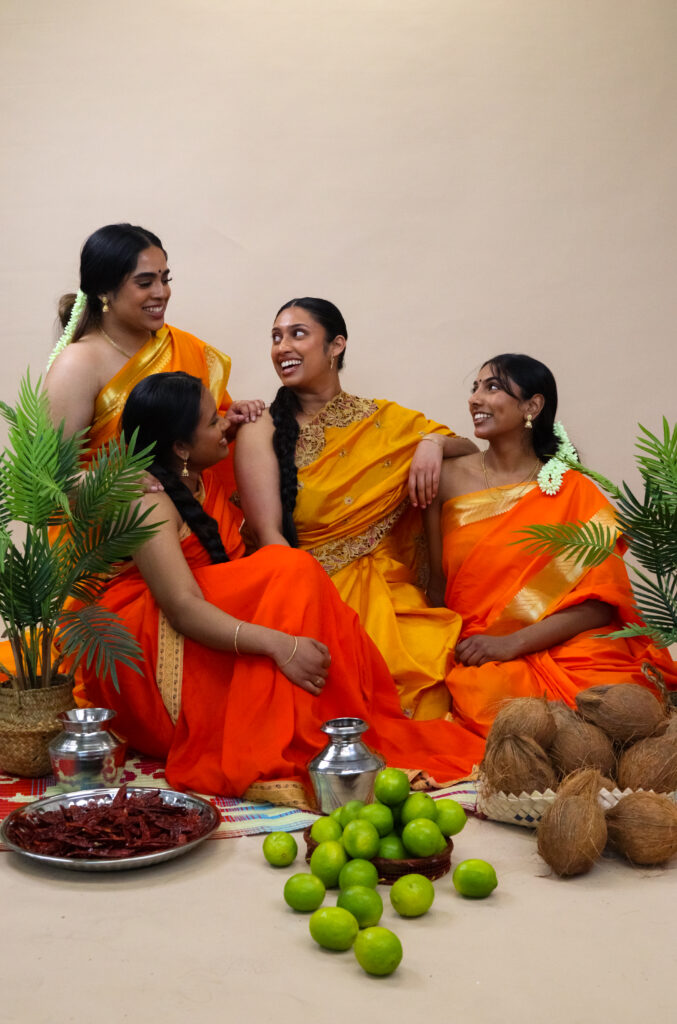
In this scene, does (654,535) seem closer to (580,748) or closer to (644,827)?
(580,748)

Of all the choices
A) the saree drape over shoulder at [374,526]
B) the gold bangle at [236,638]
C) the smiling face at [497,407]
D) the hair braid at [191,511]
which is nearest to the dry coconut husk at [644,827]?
the gold bangle at [236,638]

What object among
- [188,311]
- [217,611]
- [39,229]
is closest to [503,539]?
[217,611]

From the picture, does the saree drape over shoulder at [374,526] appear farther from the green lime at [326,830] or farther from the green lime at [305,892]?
the green lime at [305,892]

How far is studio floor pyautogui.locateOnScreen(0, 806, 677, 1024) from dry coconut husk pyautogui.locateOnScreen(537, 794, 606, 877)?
6cm

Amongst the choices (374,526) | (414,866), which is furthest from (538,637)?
(414,866)

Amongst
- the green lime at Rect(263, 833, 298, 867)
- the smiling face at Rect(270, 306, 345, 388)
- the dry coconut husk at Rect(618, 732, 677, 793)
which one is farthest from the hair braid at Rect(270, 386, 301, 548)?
the dry coconut husk at Rect(618, 732, 677, 793)

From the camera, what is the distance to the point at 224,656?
3.20 meters

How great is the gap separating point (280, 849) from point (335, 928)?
1.56ft

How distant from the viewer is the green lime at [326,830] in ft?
8.07

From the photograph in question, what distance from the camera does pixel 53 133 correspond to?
16.8 feet

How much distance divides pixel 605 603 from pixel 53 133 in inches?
135

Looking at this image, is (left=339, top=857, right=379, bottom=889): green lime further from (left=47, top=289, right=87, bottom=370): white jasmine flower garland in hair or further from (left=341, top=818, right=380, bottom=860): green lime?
(left=47, top=289, right=87, bottom=370): white jasmine flower garland in hair

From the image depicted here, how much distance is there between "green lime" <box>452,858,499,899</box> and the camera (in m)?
2.33

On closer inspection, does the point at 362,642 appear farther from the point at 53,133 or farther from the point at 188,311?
the point at 53,133
